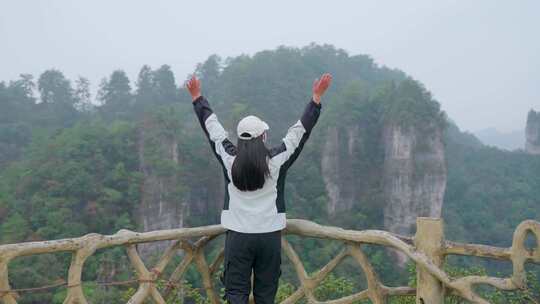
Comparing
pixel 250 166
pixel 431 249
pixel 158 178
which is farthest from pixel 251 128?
pixel 158 178

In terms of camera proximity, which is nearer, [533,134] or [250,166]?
[250,166]

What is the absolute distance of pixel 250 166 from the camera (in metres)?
1.87

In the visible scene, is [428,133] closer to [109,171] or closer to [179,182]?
[179,182]

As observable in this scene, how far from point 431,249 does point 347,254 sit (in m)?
0.41

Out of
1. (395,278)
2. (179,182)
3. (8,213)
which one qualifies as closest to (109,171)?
(179,182)

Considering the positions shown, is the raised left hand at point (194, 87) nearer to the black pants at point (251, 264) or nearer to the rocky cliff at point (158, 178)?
the black pants at point (251, 264)

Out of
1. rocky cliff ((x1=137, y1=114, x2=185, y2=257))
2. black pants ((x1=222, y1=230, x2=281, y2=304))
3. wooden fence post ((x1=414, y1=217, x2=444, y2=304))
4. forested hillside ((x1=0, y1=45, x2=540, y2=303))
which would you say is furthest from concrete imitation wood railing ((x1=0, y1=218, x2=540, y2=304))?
rocky cliff ((x1=137, y1=114, x2=185, y2=257))

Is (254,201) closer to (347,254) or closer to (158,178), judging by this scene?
(347,254)

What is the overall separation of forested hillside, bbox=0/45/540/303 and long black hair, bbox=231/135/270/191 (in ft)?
36.8

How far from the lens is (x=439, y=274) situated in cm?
181

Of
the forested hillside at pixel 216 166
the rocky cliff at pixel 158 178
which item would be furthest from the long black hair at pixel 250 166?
the rocky cliff at pixel 158 178

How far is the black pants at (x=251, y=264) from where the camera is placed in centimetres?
195

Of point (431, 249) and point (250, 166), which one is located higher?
point (250, 166)

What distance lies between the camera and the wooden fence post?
186 centimetres
